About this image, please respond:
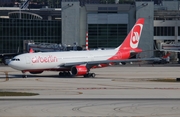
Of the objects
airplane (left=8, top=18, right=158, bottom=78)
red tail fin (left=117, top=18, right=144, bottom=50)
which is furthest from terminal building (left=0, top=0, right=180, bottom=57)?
airplane (left=8, top=18, right=158, bottom=78)

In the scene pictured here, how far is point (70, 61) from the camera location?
247 ft

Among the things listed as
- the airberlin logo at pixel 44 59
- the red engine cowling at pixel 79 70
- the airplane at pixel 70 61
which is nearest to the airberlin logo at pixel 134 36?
the airplane at pixel 70 61

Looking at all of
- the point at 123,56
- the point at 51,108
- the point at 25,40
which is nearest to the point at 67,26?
the point at 25,40

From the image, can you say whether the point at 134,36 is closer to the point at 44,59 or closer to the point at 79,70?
the point at 79,70

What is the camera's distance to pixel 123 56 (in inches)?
3179

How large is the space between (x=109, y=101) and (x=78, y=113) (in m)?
7.21

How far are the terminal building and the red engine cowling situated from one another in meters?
58.9

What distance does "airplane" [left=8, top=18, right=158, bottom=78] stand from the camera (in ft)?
233

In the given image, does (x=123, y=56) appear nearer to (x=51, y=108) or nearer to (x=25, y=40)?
(x=51, y=108)

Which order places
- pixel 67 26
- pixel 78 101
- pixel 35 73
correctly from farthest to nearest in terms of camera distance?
pixel 67 26 → pixel 35 73 → pixel 78 101

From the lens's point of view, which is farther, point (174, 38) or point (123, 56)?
point (174, 38)

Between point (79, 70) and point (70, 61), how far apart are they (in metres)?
3.20

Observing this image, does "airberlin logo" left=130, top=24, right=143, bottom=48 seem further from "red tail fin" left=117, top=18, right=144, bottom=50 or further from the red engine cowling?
the red engine cowling

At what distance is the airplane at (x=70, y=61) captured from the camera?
233ft
